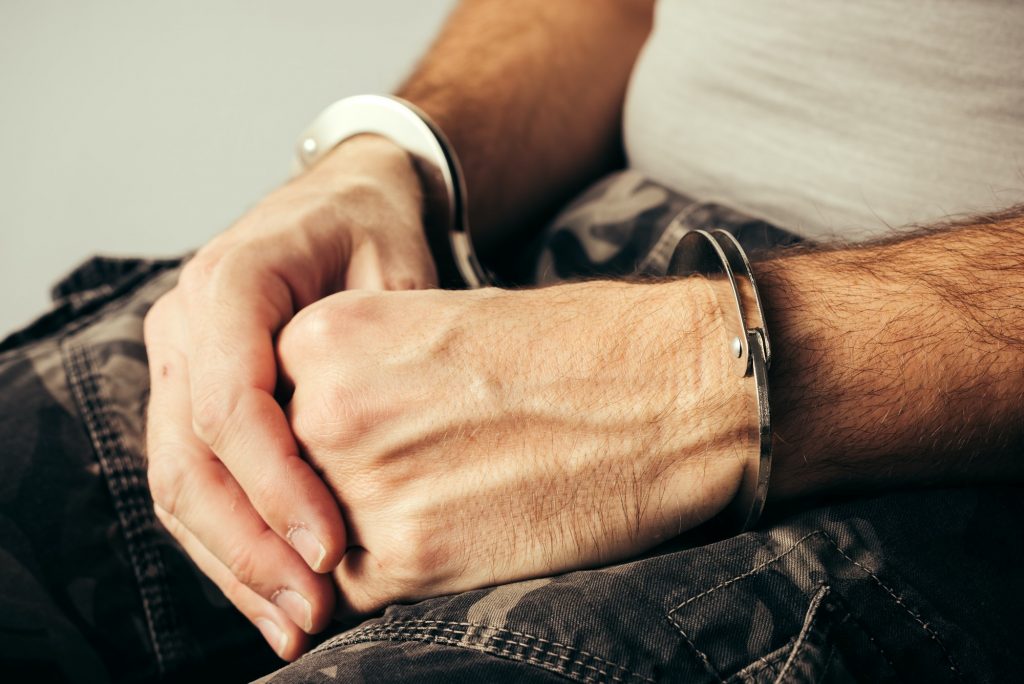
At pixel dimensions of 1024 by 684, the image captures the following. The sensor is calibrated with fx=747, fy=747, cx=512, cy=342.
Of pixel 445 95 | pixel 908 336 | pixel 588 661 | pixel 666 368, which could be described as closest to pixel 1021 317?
pixel 908 336

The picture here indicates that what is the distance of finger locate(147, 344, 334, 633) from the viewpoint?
0.65 meters

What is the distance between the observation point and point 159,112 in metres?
2.02

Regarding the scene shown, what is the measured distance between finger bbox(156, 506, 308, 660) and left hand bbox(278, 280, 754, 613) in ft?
0.27

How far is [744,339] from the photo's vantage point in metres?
0.56

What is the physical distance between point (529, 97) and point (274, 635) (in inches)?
32.4

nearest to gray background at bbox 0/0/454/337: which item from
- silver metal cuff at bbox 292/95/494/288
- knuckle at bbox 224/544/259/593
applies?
silver metal cuff at bbox 292/95/494/288

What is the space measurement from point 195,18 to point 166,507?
5.73ft

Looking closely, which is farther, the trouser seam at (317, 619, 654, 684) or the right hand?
the right hand

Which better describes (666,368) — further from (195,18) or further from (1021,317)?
(195,18)

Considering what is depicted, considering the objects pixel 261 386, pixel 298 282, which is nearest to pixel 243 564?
pixel 261 386

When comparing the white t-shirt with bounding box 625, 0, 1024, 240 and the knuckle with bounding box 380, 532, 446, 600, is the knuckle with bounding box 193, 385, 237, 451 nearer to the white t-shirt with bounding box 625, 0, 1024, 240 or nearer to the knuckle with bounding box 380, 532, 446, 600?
the knuckle with bounding box 380, 532, 446, 600

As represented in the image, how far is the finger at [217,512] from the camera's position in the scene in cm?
65

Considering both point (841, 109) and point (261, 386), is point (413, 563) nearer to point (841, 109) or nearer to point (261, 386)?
point (261, 386)

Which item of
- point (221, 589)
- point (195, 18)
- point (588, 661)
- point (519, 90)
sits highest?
point (195, 18)
